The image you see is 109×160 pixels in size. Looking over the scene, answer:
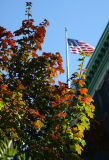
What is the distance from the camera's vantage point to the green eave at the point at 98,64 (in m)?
17.7

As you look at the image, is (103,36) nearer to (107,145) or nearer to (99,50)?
(99,50)

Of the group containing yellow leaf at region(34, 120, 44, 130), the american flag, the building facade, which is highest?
the american flag

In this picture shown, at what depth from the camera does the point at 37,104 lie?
11.0m

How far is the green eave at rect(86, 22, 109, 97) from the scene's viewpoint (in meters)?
17.7

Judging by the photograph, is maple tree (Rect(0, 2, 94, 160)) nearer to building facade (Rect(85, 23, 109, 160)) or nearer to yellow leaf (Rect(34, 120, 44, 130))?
yellow leaf (Rect(34, 120, 44, 130))

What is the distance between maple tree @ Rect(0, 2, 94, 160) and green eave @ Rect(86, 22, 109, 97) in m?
6.10

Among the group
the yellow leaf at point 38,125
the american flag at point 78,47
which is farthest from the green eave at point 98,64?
the yellow leaf at point 38,125

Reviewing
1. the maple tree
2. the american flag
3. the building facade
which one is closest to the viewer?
the maple tree

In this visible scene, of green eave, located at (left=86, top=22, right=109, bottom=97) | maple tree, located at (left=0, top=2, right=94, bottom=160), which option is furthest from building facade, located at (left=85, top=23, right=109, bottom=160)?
maple tree, located at (left=0, top=2, right=94, bottom=160)

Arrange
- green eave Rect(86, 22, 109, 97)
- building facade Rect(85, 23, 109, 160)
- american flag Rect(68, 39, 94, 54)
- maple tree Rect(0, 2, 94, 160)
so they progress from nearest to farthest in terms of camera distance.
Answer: maple tree Rect(0, 2, 94, 160)
building facade Rect(85, 23, 109, 160)
green eave Rect(86, 22, 109, 97)
american flag Rect(68, 39, 94, 54)

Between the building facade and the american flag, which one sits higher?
the american flag

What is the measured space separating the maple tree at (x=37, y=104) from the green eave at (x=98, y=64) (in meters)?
6.10

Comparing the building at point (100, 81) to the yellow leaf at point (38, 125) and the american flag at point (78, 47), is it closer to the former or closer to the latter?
the yellow leaf at point (38, 125)

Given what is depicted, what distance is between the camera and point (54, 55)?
11195mm
